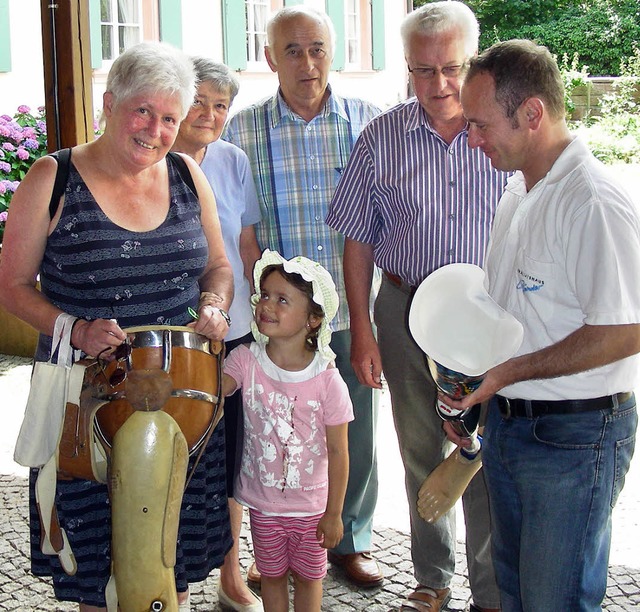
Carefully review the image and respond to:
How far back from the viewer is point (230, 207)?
118 inches

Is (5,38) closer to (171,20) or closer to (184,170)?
(171,20)

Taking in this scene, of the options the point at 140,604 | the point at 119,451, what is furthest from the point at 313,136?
the point at 140,604

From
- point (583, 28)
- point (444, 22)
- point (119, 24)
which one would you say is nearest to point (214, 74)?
point (444, 22)

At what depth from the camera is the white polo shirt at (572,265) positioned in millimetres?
1873

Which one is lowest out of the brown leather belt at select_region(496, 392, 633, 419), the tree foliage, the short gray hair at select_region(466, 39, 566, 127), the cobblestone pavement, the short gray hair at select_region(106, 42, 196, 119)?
the cobblestone pavement

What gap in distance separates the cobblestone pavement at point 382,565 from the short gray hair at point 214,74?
5.66 feet

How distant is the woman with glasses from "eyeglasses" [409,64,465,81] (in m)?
0.61

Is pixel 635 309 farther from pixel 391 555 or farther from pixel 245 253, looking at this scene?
pixel 391 555

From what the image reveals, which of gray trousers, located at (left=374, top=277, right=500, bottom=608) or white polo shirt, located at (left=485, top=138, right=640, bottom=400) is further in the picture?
gray trousers, located at (left=374, top=277, right=500, bottom=608)

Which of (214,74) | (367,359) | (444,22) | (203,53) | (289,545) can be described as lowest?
(289,545)

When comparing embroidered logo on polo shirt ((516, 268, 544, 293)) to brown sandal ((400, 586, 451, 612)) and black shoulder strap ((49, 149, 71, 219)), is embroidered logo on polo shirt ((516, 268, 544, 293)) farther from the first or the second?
brown sandal ((400, 586, 451, 612))

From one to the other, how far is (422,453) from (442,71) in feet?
3.95

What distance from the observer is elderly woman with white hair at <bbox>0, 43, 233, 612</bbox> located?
7.72 feet

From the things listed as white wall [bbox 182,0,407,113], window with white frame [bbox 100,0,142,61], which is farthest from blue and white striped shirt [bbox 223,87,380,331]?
window with white frame [bbox 100,0,142,61]
